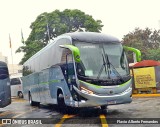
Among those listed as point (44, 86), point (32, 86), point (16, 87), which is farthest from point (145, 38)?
point (44, 86)

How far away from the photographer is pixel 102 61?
12.1 m

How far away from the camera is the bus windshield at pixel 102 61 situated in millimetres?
11875

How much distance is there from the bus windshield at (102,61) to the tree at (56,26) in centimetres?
3090

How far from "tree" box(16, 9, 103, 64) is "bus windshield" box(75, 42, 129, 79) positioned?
101 ft

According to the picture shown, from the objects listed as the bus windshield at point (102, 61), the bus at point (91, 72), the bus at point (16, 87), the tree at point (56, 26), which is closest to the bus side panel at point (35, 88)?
the bus at point (91, 72)

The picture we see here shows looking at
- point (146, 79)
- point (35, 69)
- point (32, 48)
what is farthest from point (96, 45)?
point (32, 48)

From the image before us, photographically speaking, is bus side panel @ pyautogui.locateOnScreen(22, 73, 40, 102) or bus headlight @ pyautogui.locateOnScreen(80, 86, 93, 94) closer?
bus headlight @ pyautogui.locateOnScreen(80, 86, 93, 94)

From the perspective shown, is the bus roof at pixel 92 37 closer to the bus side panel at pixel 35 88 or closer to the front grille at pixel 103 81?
the front grille at pixel 103 81

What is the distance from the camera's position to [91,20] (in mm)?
45125

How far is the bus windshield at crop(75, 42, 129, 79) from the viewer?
11.9m

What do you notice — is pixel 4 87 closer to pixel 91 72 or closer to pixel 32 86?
pixel 32 86

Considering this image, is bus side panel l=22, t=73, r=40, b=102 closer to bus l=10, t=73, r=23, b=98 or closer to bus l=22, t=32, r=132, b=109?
bus l=22, t=32, r=132, b=109

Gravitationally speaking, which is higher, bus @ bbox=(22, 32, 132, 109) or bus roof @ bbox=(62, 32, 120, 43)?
bus roof @ bbox=(62, 32, 120, 43)

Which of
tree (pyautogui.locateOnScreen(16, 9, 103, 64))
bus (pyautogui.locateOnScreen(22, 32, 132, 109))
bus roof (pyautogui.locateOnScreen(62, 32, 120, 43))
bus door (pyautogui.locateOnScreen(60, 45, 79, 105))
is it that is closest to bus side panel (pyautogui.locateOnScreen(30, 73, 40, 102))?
bus (pyautogui.locateOnScreen(22, 32, 132, 109))
